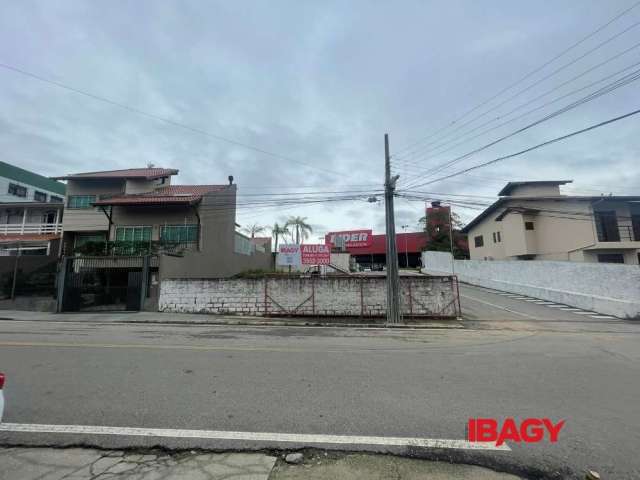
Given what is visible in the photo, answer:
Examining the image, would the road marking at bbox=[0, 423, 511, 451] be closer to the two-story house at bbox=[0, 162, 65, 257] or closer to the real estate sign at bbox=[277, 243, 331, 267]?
the real estate sign at bbox=[277, 243, 331, 267]

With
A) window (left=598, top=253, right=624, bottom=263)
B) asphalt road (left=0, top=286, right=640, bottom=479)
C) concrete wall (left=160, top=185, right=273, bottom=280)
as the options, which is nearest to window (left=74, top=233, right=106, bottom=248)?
concrete wall (left=160, top=185, right=273, bottom=280)

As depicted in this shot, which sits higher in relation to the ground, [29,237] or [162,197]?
[162,197]

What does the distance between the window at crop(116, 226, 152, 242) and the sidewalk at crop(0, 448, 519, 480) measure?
21461 mm

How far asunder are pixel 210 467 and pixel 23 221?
3491 cm

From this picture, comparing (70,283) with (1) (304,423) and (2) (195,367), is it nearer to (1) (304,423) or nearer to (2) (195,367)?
(2) (195,367)

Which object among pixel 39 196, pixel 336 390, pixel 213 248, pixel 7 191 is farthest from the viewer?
pixel 39 196

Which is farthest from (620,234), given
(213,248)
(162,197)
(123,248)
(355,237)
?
(123,248)

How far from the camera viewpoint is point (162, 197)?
72.8 feet

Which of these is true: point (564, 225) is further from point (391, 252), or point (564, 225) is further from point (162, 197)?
point (162, 197)

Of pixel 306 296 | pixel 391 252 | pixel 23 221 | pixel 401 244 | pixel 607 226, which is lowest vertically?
pixel 306 296

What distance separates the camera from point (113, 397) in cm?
462

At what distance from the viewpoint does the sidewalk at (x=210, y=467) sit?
2842mm

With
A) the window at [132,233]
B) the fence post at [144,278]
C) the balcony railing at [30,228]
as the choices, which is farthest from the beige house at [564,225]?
the balcony railing at [30,228]

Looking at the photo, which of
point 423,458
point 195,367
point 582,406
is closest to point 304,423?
point 423,458
